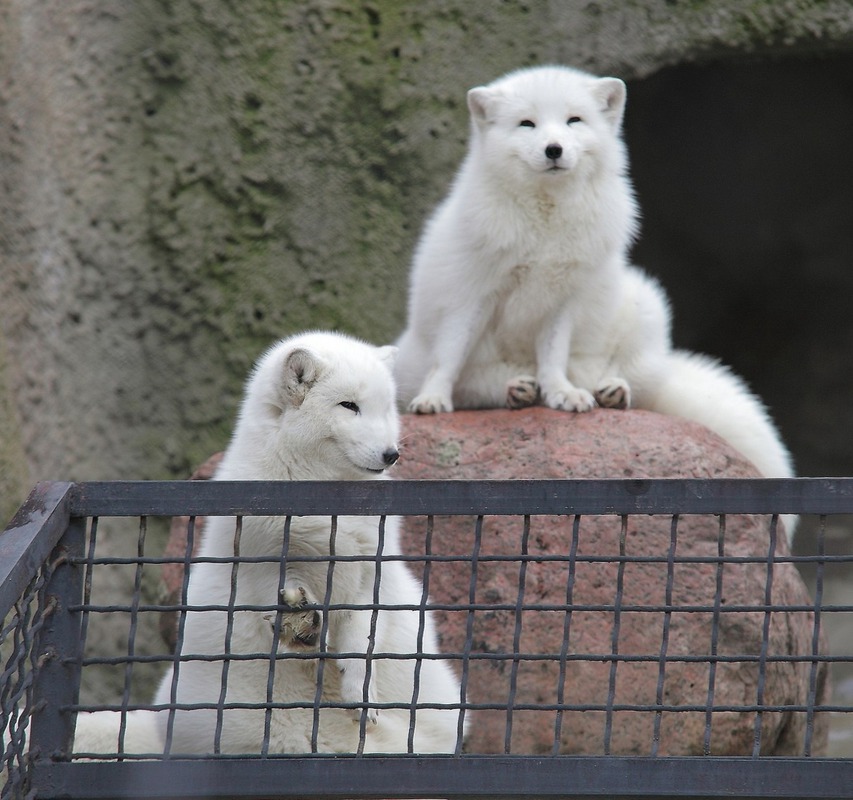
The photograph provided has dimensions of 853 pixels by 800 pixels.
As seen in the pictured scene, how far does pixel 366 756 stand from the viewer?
210 cm

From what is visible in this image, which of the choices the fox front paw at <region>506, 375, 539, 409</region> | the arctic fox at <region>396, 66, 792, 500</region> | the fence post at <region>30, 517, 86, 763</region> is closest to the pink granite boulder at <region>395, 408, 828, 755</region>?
the fox front paw at <region>506, 375, 539, 409</region>

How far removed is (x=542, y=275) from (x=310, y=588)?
199 centimetres

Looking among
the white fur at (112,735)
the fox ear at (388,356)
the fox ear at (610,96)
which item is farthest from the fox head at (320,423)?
the fox ear at (610,96)

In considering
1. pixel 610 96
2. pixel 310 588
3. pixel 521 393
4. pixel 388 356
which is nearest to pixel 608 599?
pixel 521 393

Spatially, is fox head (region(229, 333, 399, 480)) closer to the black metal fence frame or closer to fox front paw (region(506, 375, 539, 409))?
the black metal fence frame

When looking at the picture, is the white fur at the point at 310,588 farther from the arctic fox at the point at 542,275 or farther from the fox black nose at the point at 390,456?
the arctic fox at the point at 542,275

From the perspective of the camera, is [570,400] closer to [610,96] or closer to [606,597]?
[606,597]

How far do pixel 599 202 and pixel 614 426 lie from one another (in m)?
A: 0.90

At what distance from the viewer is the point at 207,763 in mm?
2082

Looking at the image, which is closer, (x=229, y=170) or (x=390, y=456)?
(x=390, y=456)

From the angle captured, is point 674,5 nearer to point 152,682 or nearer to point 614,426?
point 614,426

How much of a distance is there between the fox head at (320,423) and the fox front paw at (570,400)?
1367 millimetres

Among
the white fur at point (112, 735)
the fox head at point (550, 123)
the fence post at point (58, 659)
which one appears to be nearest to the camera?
the fence post at point (58, 659)

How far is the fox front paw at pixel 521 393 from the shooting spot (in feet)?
15.5
